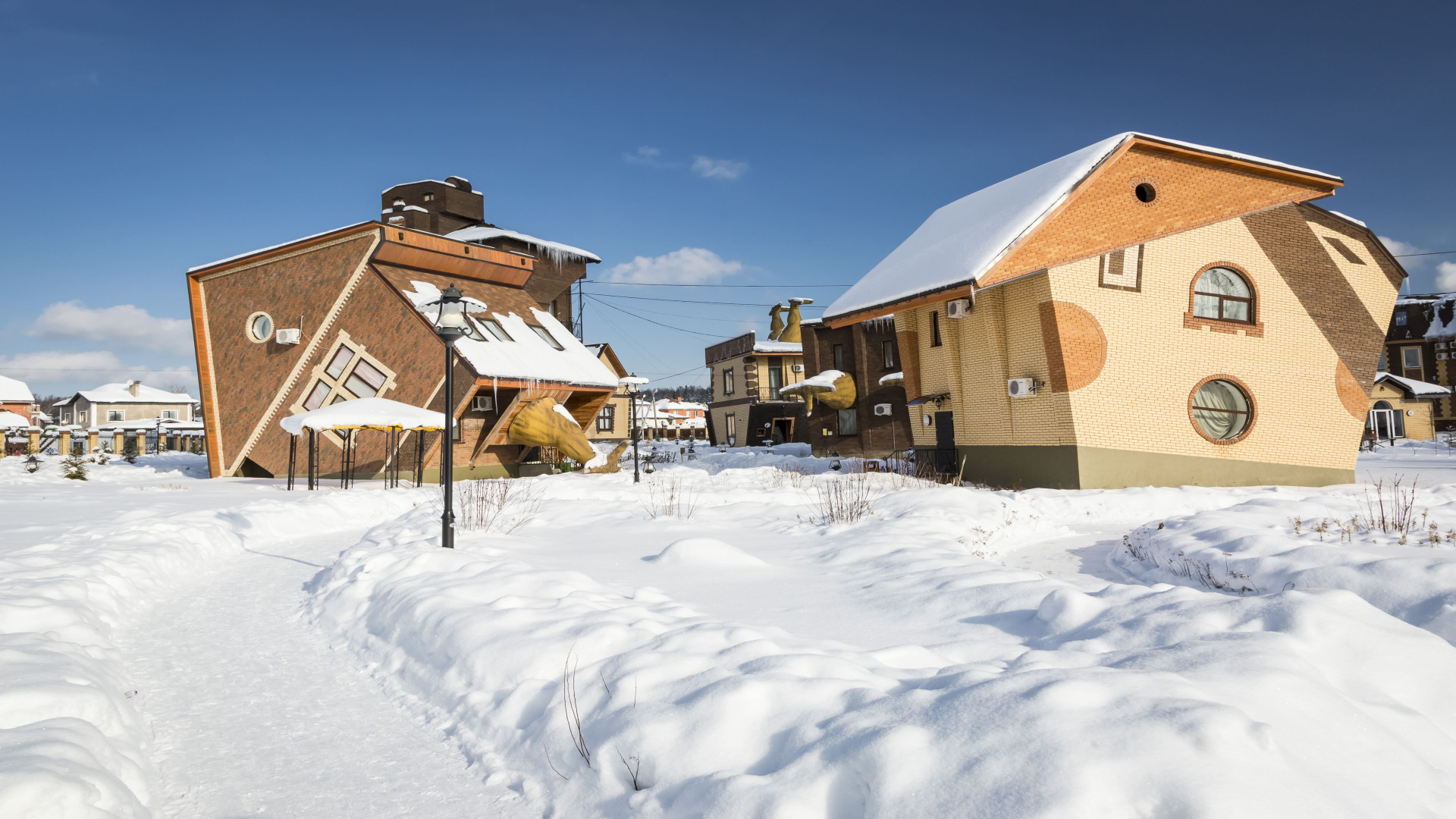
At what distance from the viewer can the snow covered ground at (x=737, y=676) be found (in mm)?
2725

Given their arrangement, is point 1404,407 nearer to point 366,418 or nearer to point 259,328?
point 366,418

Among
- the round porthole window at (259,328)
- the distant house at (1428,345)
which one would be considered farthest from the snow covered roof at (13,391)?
the distant house at (1428,345)

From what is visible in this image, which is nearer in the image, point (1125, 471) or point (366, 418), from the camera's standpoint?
point (1125, 471)

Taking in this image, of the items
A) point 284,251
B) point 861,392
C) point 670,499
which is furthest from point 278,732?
point 861,392

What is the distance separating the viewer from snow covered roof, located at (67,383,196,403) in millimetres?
72438

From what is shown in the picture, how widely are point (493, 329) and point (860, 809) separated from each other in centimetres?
2353

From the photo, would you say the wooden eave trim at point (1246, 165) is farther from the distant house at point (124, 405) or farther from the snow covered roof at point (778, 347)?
the distant house at point (124, 405)

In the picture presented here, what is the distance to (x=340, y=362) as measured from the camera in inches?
920

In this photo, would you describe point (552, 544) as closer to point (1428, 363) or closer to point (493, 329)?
point (493, 329)

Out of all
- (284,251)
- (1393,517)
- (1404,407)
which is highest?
(284,251)

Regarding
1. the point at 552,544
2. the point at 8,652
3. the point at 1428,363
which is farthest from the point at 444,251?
the point at 1428,363

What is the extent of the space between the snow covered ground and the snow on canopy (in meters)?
8.59

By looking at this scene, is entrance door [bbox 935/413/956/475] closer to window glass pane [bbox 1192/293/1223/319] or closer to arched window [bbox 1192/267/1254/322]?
window glass pane [bbox 1192/293/1223/319]

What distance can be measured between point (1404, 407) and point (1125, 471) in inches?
1461
